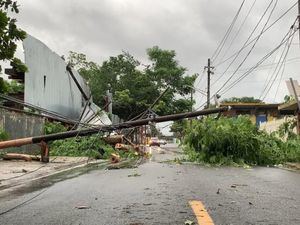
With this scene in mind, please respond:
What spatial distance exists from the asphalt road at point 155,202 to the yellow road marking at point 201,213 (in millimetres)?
28

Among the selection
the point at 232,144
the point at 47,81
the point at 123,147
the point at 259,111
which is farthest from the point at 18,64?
the point at 259,111

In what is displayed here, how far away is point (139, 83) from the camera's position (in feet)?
210

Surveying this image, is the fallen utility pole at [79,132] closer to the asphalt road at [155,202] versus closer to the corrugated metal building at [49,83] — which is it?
the asphalt road at [155,202]

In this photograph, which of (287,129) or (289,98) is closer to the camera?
(287,129)

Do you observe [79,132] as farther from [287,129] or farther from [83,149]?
[287,129]

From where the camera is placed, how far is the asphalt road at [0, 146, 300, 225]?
7.65 meters

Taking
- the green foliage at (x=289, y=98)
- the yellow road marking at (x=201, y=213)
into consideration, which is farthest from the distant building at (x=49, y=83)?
the yellow road marking at (x=201, y=213)

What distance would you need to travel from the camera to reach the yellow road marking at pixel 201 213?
724cm

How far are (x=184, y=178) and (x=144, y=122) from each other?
6.06 feet

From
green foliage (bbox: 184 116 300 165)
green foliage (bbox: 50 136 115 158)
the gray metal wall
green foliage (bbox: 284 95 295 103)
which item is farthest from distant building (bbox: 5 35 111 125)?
green foliage (bbox: 284 95 295 103)

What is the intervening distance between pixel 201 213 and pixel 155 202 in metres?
1.54

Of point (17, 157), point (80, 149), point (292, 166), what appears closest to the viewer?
point (292, 166)

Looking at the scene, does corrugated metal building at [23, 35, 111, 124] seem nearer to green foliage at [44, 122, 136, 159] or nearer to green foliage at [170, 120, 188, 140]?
green foliage at [44, 122, 136, 159]

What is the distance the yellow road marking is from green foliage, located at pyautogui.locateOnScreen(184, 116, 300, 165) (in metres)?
12.8
